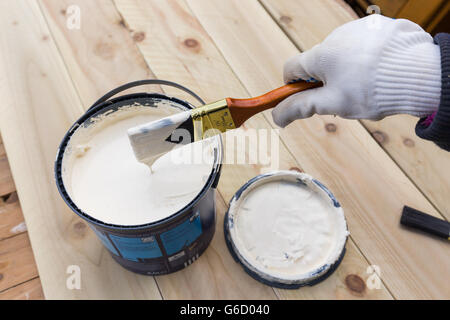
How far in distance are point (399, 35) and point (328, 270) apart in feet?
1.38

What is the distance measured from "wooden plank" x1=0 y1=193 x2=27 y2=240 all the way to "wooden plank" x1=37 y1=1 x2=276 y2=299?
0.89 ft

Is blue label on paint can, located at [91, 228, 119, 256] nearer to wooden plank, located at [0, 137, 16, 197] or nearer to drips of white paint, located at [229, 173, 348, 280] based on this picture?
drips of white paint, located at [229, 173, 348, 280]

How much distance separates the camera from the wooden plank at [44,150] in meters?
0.74

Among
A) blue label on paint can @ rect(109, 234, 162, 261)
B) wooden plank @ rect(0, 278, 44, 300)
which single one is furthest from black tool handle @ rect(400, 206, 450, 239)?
wooden plank @ rect(0, 278, 44, 300)

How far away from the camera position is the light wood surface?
0.75 meters

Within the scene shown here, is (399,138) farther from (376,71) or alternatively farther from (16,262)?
(16,262)

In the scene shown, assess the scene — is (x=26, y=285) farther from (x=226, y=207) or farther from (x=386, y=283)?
(x=386, y=283)

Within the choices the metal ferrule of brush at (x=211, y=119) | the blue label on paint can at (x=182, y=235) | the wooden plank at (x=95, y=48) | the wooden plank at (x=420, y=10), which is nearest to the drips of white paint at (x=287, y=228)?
the blue label on paint can at (x=182, y=235)

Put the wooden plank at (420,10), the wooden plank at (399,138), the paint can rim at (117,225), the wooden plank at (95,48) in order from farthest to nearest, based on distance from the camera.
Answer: the wooden plank at (420,10) < the wooden plank at (95,48) < the wooden plank at (399,138) < the paint can rim at (117,225)

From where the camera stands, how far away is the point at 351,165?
2.79 feet

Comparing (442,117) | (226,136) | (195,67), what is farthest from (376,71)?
(195,67)

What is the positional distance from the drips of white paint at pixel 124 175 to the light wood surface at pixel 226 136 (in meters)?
0.16

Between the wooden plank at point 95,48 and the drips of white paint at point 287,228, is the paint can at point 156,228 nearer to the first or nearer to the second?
the drips of white paint at point 287,228

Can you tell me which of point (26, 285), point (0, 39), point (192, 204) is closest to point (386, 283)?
point (192, 204)
